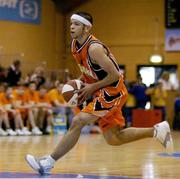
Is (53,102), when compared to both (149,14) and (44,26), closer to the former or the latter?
(44,26)

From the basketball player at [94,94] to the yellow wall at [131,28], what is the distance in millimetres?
15111

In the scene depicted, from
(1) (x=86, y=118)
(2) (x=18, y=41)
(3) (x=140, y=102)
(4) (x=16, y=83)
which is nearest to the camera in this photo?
(1) (x=86, y=118)

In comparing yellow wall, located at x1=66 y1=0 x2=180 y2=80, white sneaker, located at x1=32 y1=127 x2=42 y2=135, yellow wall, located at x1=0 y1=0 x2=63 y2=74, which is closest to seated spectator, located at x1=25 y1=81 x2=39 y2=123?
white sneaker, located at x1=32 y1=127 x2=42 y2=135

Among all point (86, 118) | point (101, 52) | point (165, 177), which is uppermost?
point (101, 52)

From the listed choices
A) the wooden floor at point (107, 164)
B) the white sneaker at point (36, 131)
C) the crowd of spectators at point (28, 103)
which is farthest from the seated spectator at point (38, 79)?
the wooden floor at point (107, 164)

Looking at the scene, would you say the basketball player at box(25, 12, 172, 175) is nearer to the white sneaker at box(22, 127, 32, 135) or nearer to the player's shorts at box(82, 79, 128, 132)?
the player's shorts at box(82, 79, 128, 132)

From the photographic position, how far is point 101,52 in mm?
6230

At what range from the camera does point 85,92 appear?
246 inches

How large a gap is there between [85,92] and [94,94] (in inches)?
6.0

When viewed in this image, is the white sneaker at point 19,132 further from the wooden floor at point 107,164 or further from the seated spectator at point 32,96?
the wooden floor at point 107,164

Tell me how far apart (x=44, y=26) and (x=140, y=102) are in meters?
4.70

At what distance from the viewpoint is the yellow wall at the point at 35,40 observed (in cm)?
1952

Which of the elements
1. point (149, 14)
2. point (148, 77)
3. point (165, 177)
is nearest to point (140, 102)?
point (148, 77)

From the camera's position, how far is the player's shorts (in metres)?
6.30
